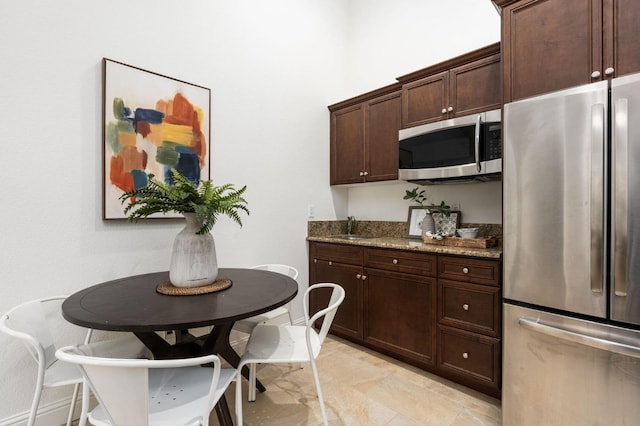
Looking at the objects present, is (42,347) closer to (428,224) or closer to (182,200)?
(182,200)

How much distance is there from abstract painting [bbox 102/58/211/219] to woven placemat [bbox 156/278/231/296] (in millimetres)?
704

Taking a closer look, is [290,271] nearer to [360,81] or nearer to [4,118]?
[4,118]

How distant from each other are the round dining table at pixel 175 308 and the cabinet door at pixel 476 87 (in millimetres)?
1811

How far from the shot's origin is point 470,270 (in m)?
2.09

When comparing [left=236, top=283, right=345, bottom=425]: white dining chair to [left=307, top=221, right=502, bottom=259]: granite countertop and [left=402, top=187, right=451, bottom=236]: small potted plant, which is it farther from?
[left=402, top=187, right=451, bottom=236]: small potted plant

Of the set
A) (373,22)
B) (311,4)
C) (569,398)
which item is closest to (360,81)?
(373,22)

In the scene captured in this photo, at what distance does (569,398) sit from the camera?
4.95ft

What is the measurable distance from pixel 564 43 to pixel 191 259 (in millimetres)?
2171

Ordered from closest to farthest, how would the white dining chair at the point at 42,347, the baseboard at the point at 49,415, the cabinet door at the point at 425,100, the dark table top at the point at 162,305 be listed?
the dark table top at the point at 162,305, the white dining chair at the point at 42,347, the baseboard at the point at 49,415, the cabinet door at the point at 425,100

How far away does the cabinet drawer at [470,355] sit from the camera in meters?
2.00

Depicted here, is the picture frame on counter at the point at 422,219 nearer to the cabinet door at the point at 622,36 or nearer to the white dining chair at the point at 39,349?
the cabinet door at the point at 622,36

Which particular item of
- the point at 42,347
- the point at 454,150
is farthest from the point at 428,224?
the point at 42,347

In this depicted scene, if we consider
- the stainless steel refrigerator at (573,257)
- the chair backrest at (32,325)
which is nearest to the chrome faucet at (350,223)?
the stainless steel refrigerator at (573,257)

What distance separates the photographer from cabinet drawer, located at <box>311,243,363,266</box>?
279 centimetres
